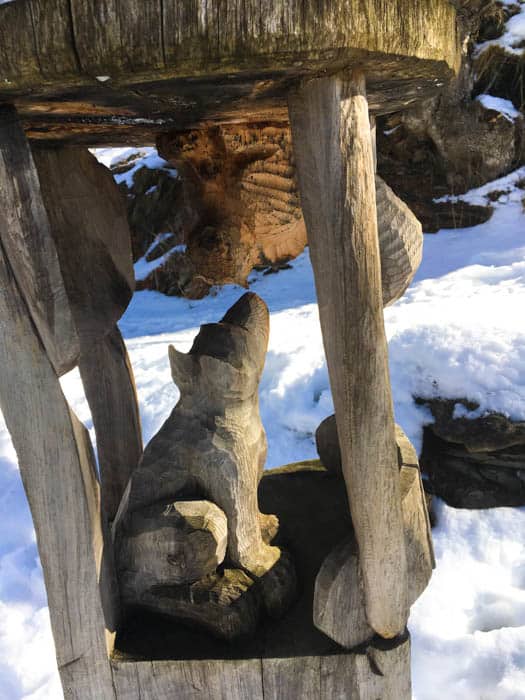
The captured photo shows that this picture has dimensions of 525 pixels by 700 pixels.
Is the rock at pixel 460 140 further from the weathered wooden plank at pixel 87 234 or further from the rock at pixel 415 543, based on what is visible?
the rock at pixel 415 543

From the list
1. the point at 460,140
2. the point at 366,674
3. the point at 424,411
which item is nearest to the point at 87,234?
the point at 366,674

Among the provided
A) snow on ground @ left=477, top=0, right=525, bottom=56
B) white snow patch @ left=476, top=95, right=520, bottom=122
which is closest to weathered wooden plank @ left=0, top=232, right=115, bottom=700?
white snow patch @ left=476, top=95, right=520, bottom=122

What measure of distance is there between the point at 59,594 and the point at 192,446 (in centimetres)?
28

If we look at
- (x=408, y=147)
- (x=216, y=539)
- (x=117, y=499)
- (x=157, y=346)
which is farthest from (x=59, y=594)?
(x=408, y=147)

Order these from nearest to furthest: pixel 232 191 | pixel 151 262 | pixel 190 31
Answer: pixel 190 31, pixel 232 191, pixel 151 262

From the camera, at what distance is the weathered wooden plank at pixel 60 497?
0.82 m

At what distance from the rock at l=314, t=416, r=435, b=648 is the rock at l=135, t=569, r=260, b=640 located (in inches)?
4.4

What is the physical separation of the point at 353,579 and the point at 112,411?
2.09 ft

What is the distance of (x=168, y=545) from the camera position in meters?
0.96

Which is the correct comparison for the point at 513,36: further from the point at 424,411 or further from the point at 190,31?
the point at 190,31

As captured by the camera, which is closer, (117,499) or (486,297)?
(117,499)

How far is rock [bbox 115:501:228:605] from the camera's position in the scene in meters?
0.95

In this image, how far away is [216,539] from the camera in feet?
3.12

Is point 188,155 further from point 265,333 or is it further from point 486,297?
point 486,297
